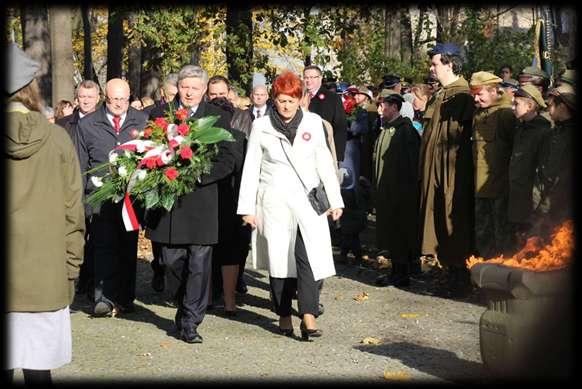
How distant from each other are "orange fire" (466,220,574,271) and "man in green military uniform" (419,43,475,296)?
3.64 meters

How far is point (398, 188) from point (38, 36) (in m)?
12.3

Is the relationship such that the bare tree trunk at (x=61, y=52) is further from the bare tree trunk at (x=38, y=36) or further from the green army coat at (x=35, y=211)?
the green army coat at (x=35, y=211)

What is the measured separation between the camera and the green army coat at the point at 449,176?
11602mm

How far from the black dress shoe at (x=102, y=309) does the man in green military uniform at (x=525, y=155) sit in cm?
378

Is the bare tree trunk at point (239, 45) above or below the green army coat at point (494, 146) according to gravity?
above

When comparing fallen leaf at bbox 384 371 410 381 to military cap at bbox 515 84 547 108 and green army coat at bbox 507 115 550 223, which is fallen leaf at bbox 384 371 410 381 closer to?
green army coat at bbox 507 115 550 223

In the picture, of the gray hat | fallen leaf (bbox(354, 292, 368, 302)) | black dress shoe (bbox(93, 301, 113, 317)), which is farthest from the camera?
fallen leaf (bbox(354, 292, 368, 302))

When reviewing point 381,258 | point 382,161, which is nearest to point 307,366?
point 382,161

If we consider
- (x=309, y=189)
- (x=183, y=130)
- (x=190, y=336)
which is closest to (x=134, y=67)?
(x=183, y=130)

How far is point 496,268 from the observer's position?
25.9ft

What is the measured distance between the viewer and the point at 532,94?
1046 centimetres

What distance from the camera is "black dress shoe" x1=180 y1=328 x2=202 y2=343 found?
9.70 m

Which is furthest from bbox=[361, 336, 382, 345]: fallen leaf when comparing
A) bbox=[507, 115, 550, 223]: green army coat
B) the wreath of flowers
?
the wreath of flowers

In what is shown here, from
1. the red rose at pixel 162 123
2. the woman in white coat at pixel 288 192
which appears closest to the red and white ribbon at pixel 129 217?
the red rose at pixel 162 123
